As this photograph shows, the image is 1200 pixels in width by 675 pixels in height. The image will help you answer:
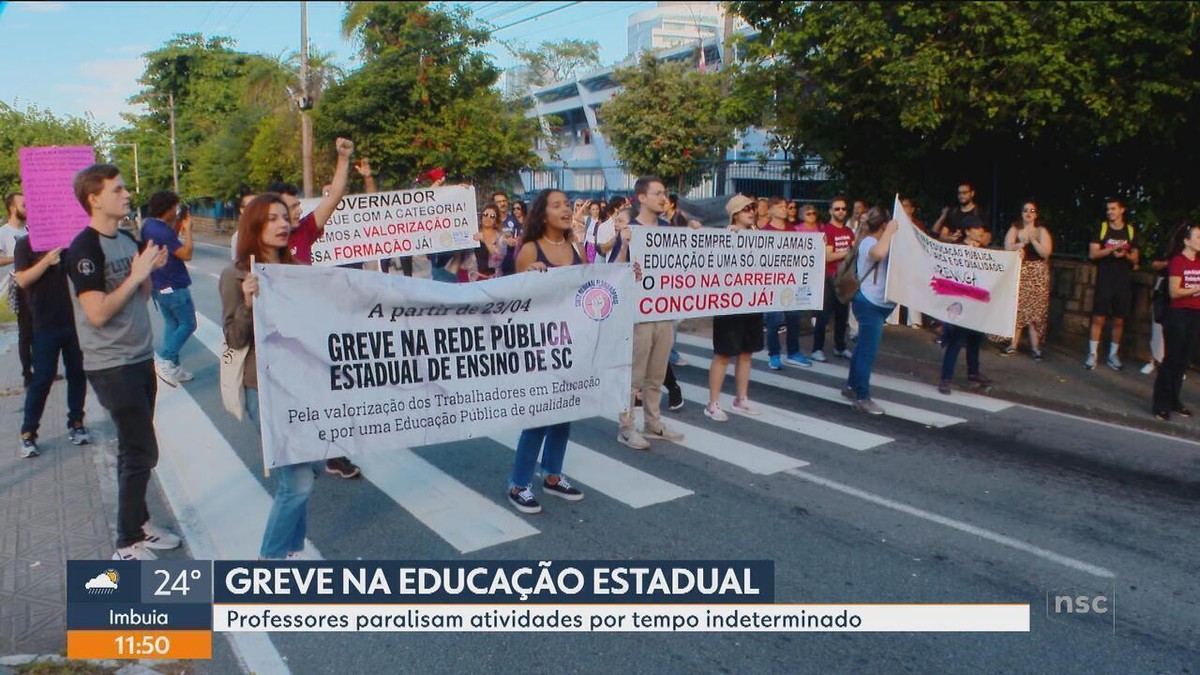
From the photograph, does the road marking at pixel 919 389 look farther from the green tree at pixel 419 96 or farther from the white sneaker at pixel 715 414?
the green tree at pixel 419 96

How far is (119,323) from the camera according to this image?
4.73m

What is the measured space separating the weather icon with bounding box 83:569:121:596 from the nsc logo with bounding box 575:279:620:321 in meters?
2.85

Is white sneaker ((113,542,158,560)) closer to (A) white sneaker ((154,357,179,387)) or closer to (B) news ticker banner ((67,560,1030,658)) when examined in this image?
(B) news ticker banner ((67,560,1030,658))

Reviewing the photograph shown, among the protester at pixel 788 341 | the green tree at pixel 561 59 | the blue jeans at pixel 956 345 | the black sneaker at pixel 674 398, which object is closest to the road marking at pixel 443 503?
the black sneaker at pixel 674 398

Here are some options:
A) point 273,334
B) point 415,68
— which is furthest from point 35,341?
point 415,68

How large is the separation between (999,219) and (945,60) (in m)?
3.44

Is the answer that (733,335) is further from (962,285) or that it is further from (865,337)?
(962,285)

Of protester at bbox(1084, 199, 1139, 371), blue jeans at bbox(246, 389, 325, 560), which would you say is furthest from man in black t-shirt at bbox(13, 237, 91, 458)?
protester at bbox(1084, 199, 1139, 371)

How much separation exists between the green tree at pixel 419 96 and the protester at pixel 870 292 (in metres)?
20.4

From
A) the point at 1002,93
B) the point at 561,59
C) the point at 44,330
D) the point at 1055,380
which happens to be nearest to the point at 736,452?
the point at 1055,380

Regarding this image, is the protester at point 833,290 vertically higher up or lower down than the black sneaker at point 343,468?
higher up

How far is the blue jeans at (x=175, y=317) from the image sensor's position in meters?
9.77

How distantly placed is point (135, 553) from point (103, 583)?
0.63 m

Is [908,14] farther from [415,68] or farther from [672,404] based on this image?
[415,68]
